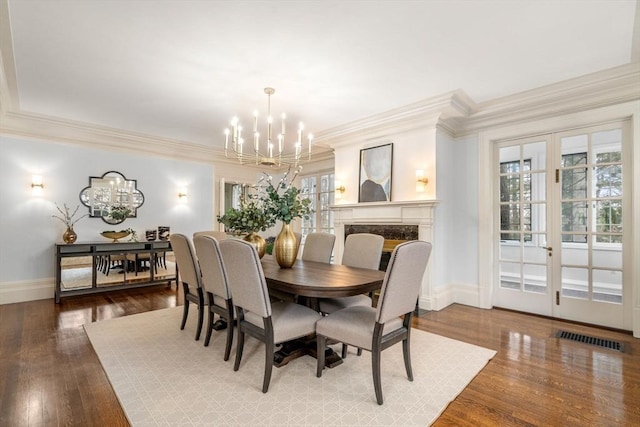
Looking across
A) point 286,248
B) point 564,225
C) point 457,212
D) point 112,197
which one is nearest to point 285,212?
point 286,248

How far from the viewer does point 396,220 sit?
4219 millimetres

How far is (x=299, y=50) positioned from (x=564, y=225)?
350 cm

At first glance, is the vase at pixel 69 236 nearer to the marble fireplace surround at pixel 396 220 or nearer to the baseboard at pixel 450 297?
the marble fireplace surround at pixel 396 220

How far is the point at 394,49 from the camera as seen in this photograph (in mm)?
2629

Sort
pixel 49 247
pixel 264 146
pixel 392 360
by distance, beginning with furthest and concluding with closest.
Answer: pixel 264 146, pixel 49 247, pixel 392 360

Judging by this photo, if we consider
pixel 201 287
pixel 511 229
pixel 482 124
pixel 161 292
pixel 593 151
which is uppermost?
pixel 482 124

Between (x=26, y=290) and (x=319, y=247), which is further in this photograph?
(x=26, y=290)

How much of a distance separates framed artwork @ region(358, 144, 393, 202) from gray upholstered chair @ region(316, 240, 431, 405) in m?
2.35

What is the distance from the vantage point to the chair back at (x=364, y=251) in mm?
3027

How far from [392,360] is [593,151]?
3.20 meters

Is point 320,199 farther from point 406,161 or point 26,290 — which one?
point 26,290

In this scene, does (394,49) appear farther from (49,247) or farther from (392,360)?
(49,247)

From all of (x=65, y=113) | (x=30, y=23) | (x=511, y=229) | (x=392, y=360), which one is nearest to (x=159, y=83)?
(x=30, y=23)

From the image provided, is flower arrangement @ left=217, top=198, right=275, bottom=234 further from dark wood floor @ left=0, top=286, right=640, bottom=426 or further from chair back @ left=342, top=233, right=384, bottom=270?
dark wood floor @ left=0, top=286, right=640, bottom=426
